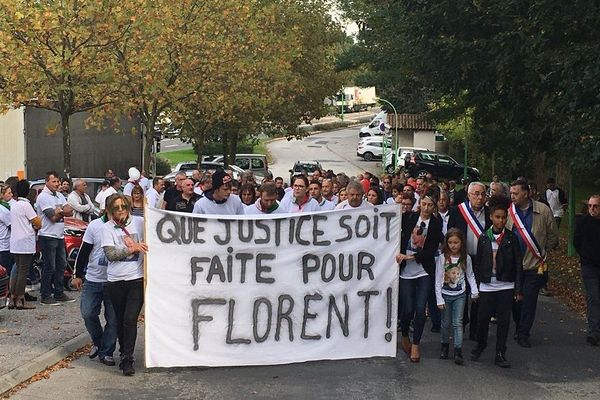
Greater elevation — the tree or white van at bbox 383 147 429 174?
the tree

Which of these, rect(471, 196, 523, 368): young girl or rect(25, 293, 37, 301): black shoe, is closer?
rect(471, 196, 523, 368): young girl

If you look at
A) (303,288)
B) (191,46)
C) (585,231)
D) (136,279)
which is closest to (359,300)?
(303,288)

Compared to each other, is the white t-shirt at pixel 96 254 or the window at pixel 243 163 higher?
the window at pixel 243 163

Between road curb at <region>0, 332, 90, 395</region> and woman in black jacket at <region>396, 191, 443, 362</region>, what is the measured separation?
11.2 ft

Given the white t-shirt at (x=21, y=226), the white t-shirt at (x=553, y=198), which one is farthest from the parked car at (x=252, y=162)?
the white t-shirt at (x=21, y=226)

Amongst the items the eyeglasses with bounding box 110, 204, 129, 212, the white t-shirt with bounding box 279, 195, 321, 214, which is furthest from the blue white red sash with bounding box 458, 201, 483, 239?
the eyeglasses with bounding box 110, 204, 129, 212

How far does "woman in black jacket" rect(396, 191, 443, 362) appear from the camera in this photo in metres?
9.95

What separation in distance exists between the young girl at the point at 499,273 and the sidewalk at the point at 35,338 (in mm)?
4254

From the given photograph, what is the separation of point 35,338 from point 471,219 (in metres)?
4.82

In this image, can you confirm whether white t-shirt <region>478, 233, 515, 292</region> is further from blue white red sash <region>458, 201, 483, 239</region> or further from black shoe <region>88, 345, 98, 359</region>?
black shoe <region>88, 345, 98, 359</region>

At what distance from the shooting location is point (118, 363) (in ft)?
32.4

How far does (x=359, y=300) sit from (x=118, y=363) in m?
2.43

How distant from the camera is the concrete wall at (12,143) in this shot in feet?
81.7

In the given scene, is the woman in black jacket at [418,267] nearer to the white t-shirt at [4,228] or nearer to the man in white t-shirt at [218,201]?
the man in white t-shirt at [218,201]
